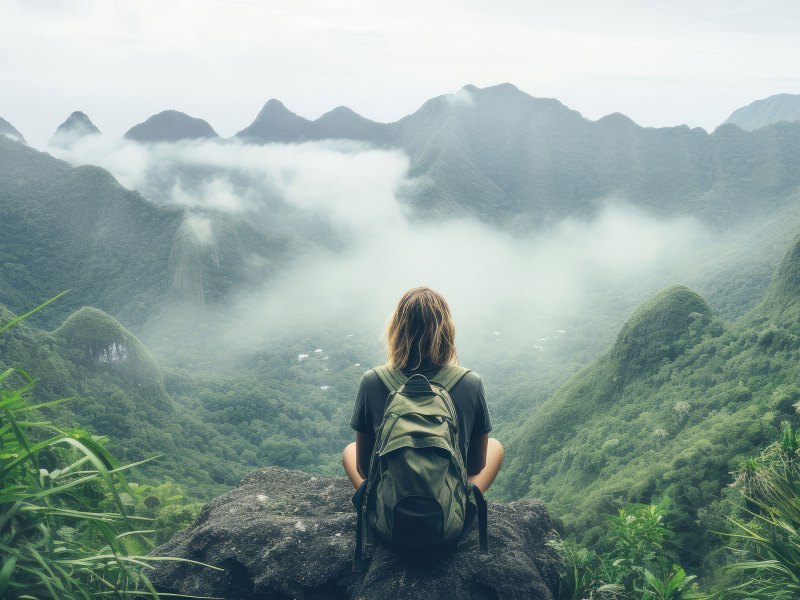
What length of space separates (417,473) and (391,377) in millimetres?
759

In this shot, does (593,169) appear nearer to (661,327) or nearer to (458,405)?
(661,327)

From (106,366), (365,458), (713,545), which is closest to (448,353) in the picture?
(365,458)

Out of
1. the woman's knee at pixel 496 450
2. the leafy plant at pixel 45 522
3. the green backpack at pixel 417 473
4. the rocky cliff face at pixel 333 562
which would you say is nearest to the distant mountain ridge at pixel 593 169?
the woman's knee at pixel 496 450

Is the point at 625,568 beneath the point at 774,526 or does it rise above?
beneath

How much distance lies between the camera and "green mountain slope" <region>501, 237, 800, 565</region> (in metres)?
12.7

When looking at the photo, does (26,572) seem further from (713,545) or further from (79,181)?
(79,181)

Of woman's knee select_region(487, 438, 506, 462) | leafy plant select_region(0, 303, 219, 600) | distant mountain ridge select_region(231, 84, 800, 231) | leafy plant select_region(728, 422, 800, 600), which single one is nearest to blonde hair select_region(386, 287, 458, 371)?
woman's knee select_region(487, 438, 506, 462)

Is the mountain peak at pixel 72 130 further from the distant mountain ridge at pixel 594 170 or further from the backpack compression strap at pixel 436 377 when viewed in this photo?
the backpack compression strap at pixel 436 377

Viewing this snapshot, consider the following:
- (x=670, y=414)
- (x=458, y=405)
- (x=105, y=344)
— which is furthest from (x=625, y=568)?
(x=105, y=344)

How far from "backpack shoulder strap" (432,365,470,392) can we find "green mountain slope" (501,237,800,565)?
7712mm

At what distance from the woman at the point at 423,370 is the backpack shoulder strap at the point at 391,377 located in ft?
0.09

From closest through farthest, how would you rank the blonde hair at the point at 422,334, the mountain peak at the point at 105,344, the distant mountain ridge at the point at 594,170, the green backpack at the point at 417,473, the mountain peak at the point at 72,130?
the green backpack at the point at 417,473, the blonde hair at the point at 422,334, the mountain peak at the point at 105,344, the distant mountain ridge at the point at 594,170, the mountain peak at the point at 72,130

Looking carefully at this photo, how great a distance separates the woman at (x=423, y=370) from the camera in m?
3.59

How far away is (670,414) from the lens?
84.3 ft
